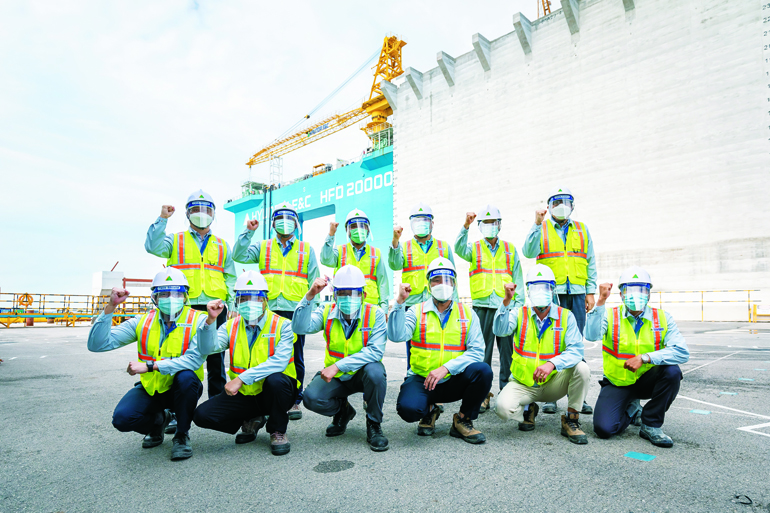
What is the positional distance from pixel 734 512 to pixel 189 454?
11.8 ft

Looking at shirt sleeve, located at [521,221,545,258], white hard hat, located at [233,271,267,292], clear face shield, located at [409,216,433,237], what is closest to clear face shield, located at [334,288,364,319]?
white hard hat, located at [233,271,267,292]

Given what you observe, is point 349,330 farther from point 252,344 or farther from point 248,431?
point 248,431

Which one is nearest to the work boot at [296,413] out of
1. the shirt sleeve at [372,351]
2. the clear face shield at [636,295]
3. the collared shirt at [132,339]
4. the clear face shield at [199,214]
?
the shirt sleeve at [372,351]

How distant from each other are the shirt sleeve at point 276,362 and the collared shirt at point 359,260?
175cm

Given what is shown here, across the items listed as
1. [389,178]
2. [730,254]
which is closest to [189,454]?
[730,254]

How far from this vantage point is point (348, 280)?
4.08m

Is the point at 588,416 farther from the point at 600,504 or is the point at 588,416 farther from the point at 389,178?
the point at 389,178

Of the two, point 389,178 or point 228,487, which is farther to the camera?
point 389,178

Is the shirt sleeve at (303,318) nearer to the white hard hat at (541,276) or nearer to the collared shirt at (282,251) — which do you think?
the collared shirt at (282,251)

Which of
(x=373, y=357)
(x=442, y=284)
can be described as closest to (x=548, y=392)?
(x=442, y=284)

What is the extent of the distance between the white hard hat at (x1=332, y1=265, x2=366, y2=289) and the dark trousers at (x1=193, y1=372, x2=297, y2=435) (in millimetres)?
910

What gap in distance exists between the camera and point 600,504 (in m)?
2.62

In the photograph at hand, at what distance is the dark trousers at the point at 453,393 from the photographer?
3.89 metres

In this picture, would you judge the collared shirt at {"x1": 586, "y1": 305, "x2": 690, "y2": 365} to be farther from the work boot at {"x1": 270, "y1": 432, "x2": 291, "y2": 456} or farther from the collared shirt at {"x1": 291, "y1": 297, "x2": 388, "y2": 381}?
the work boot at {"x1": 270, "y1": 432, "x2": 291, "y2": 456}
